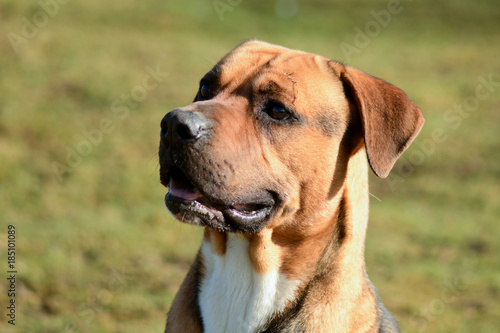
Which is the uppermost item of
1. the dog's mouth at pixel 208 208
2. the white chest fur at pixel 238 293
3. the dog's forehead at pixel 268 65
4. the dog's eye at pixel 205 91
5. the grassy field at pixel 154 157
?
the dog's forehead at pixel 268 65

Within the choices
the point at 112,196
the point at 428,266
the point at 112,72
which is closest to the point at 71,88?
the point at 112,72

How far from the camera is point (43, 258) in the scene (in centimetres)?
714

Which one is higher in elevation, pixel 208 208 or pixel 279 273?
pixel 208 208

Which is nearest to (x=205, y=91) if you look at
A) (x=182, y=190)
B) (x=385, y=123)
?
(x=182, y=190)

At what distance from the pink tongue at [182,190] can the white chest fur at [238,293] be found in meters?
0.39

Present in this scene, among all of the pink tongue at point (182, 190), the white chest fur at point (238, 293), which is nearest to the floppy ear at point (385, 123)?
the white chest fur at point (238, 293)

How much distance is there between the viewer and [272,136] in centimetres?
392

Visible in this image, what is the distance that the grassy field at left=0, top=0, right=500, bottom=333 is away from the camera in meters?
7.01

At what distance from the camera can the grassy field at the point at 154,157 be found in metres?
7.01

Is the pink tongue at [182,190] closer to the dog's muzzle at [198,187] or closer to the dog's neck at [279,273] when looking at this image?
the dog's muzzle at [198,187]

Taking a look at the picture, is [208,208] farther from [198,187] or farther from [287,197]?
[287,197]

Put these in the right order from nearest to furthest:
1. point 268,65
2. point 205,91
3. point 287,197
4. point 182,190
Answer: point 182,190 → point 287,197 → point 268,65 → point 205,91

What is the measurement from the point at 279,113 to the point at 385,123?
25.4 inches

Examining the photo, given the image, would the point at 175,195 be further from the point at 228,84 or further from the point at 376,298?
the point at 376,298
